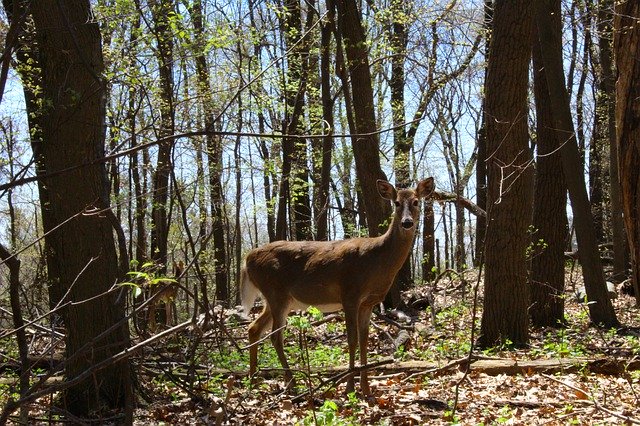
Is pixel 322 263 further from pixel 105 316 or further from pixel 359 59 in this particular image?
pixel 359 59

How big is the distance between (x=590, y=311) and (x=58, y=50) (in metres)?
8.17

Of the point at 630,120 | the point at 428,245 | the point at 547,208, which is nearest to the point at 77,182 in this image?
the point at 630,120

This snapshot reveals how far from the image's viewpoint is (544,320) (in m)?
10.7

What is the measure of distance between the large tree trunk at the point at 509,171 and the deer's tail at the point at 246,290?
9.80 feet

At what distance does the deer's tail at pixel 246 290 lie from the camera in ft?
29.8

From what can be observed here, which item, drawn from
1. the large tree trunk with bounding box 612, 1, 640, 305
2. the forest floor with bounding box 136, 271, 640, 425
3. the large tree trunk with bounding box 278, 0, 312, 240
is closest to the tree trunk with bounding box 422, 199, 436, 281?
the large tree trunk with bounding box 278, 0, 312, 240

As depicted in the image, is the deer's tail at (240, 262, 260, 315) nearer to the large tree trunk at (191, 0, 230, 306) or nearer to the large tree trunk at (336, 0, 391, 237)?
the large tree trunk at (191, 0, 230, 306)

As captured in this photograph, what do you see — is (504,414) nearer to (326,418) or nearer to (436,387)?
(436,387)

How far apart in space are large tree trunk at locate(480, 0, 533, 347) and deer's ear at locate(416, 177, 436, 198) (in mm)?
928

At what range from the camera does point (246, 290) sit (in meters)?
9.14

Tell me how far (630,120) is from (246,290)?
623cm

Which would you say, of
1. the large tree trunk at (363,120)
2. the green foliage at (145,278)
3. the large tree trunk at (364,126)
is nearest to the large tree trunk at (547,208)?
the large tree trunk at (364,126)

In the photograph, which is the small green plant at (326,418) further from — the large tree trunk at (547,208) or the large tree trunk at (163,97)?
the large tree trunk at (547,208)

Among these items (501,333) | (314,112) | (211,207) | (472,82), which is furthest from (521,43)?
(472,82)
